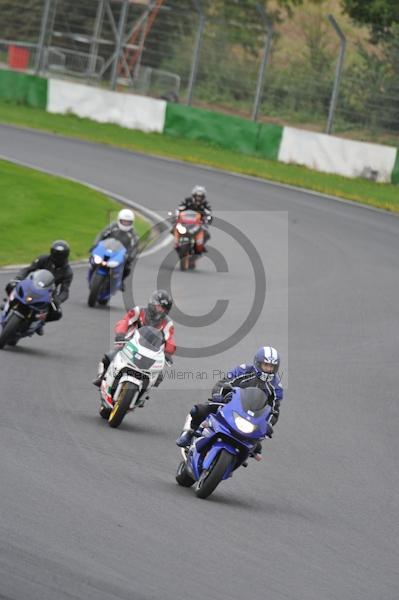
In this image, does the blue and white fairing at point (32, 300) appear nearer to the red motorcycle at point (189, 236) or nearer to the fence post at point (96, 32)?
the red motorcycle at point (189, 236)

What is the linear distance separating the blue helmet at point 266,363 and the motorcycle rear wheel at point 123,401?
177 cm

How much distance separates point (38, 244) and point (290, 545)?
15382mm

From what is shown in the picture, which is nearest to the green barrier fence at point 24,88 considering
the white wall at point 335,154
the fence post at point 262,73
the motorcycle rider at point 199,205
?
the fence post at point 262,73

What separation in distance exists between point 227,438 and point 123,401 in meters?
2.12

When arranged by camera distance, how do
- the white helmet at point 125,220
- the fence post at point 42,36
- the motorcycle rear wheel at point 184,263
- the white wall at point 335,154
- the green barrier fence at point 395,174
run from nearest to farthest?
the white helmet at point 125,220 → the motorcycle rear wheel at point 184,263 → the green barrier fence at point 395,174 → the white wall at point 335,154 → the fence post at point 42,36

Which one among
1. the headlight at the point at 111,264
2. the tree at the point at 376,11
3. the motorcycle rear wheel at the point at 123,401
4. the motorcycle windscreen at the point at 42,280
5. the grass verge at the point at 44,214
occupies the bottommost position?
the grass verge at the point at 44,214

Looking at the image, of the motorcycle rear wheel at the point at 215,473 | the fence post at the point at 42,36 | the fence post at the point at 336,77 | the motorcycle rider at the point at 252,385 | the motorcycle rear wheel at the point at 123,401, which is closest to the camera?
the motorcycle rear wheel at the point at 215,473

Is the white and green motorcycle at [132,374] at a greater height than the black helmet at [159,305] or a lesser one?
lesser

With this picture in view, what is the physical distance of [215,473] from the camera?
31.6 feet

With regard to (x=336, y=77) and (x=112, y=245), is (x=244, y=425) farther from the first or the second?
(x=336, y=77)

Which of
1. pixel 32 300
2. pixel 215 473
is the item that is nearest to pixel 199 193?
pixel 32 300

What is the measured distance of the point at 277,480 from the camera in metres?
11.0

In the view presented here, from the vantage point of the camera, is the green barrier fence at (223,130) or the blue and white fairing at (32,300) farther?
the green barrier fence at (223,130)

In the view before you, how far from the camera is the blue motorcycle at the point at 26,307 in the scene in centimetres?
1442
